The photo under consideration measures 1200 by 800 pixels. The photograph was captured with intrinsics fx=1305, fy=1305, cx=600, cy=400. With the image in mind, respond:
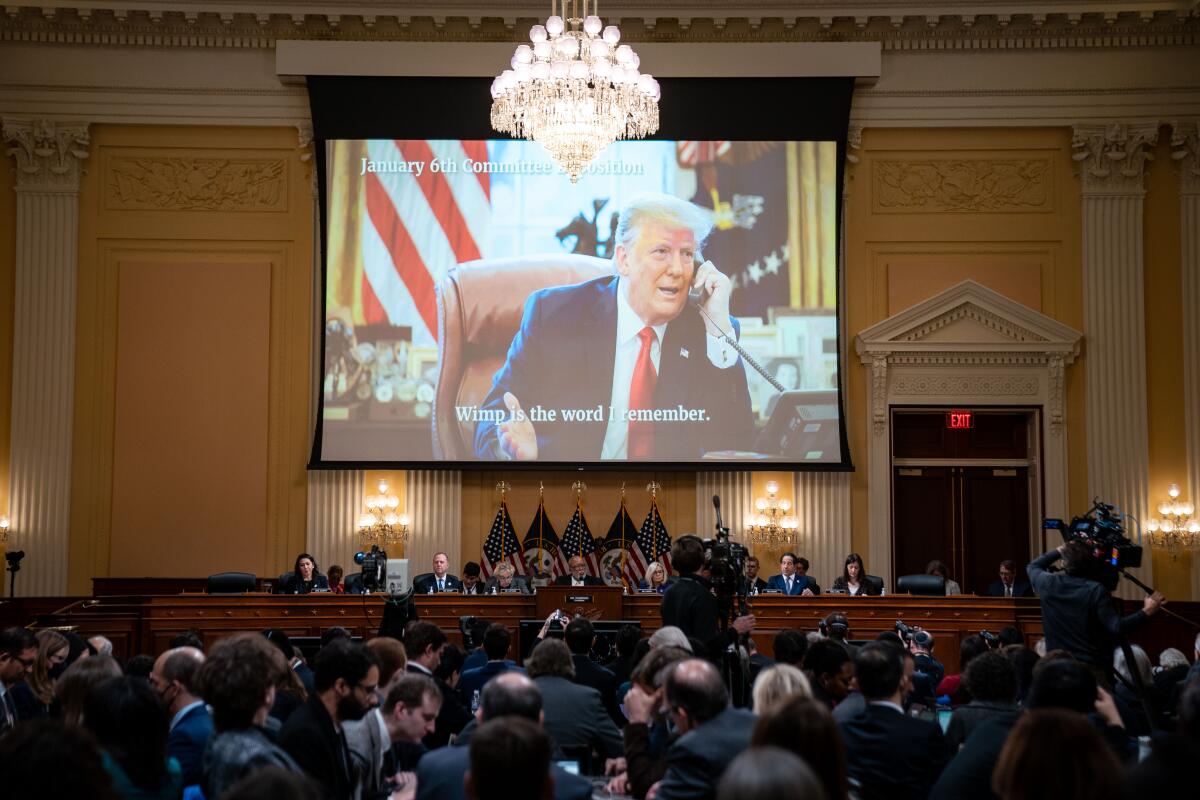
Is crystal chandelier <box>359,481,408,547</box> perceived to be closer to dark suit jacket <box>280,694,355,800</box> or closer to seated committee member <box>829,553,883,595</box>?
seated committee member <box>829,553,883,595</box>

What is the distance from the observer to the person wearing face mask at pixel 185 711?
4.49 metres

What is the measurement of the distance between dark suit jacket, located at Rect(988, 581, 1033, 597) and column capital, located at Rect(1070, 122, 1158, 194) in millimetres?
4734

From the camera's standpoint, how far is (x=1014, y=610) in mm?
12570

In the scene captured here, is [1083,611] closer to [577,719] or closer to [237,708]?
[577,719]

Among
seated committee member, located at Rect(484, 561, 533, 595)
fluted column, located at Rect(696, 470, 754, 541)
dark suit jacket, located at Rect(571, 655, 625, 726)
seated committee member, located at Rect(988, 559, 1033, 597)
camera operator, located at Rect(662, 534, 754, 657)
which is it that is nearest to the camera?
dark suit jacket, located at Rect(571, 655, 625, 726)

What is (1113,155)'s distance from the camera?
1542cm

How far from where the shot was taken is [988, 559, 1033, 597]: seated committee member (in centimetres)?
1391

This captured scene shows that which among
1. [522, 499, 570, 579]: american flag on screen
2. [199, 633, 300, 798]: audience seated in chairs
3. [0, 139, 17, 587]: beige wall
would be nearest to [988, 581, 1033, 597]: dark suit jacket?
[522, 499, 570, 579]: american flag on screen

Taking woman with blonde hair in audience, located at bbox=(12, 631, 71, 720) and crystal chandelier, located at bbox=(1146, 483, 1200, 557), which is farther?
crystal chandelier, located at bbox=(1146, 483, 1200, 557)

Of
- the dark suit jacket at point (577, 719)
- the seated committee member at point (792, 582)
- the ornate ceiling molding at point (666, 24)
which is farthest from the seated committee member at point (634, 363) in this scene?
the dark suit jacket at point (577, 719)

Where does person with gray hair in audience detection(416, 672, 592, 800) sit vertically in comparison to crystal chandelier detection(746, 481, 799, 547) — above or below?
below

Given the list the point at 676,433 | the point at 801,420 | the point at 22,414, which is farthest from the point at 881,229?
the point at 22,414

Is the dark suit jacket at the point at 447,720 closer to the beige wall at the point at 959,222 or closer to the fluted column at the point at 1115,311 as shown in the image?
the beige wall at the point at 959,222

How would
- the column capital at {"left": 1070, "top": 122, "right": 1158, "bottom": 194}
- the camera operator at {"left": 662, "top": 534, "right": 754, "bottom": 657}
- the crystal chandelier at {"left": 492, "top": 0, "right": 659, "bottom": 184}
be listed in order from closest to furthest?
the camera operator at {"left": 662, "top": 534, "right": 754, "bottom": 657} < the crystal chandelier at {"left": 492, "top": 0, "right": 659, "bottom": 184} < the column capital at {"left": 1070, "top": 122, "right": 1158, "bottom": 194}
